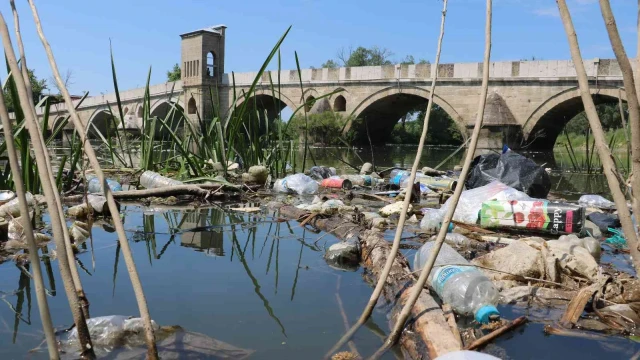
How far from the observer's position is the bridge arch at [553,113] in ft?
56.8

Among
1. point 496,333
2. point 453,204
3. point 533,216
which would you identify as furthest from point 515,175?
point 453,204

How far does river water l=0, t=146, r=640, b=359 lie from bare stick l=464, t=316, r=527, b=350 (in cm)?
2

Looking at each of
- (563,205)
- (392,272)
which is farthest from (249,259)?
(563,205)

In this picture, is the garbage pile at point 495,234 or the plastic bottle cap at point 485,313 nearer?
the plastic bottle cap at point 485,313

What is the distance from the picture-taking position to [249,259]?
2604 mm

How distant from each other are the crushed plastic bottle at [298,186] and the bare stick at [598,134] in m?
3.72

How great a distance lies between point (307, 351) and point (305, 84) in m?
22.3

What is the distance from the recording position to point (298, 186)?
16.0ft

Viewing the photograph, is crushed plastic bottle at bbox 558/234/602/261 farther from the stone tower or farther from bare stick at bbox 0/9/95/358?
the stone tower

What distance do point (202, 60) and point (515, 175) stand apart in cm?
2539

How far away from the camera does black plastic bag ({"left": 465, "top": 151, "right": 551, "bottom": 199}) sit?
4.33 meters

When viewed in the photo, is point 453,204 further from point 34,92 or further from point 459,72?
point 34,92

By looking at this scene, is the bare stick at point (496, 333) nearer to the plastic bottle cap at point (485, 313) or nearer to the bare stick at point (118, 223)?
the plastic bottle cap at point (485, 313)

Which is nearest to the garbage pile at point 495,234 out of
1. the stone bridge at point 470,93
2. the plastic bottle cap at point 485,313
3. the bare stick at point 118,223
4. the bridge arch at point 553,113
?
the plastic bottle cap at point 485,313
